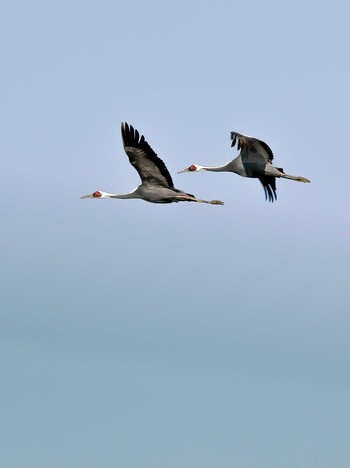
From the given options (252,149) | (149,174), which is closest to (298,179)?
(252,149)

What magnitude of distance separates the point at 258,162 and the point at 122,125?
7559 mm

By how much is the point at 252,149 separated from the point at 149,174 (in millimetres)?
4851

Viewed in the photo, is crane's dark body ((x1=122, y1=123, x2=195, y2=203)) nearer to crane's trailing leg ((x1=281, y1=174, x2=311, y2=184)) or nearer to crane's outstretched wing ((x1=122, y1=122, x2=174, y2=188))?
crane's outstretched wing ((x1=122, y1=122, x2=174, y2=188))

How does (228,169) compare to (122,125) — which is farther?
(228,169)

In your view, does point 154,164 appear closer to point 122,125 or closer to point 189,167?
point 122,125

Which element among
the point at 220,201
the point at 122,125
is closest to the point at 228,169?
the point at 220,201

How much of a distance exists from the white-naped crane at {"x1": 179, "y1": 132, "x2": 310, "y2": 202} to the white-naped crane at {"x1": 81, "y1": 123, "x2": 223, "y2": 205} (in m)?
1.95

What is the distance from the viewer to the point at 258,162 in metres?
92.2

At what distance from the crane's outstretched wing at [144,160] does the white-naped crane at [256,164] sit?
3.28 meters

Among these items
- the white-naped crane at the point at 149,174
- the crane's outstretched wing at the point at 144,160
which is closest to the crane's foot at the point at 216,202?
the white-naped crane at the point at 149,174

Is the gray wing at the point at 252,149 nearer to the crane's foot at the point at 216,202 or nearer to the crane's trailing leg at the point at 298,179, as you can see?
the crane's trailing leg at the point at 298,179

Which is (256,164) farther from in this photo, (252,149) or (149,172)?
(149,172)

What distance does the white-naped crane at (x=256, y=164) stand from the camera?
297 feet

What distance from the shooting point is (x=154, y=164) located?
8906cm
